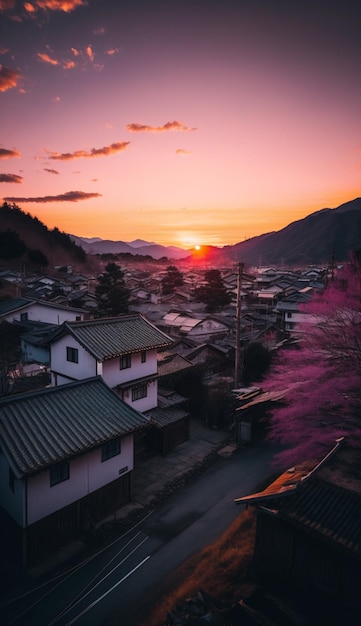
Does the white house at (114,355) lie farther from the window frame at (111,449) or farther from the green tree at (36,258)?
the green tree at (36,258)

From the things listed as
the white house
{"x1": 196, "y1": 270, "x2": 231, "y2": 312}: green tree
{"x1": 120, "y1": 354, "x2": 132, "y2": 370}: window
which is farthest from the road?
{"x1": 196, "y1": 270, "x2": 231, "y2": 312}: green tree

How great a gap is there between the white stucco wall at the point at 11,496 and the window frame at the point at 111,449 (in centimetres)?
397

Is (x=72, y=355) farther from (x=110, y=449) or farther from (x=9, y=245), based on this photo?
(x=9, y=245)

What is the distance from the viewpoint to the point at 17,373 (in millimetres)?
31750

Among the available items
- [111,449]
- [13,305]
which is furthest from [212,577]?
[13,305]

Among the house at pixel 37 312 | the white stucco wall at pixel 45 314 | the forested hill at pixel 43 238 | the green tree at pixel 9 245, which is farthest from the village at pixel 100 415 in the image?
the forested hill at pixel 43 238

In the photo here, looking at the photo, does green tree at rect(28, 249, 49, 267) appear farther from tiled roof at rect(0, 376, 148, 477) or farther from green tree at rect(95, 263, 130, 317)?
tiled roof at rect(0, 376, 148, 477)

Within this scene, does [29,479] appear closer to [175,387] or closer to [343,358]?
[343,358]

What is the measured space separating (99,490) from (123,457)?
187 centimetres

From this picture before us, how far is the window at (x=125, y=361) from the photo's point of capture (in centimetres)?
2222

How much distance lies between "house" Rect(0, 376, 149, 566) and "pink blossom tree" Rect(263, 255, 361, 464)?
7890 mm

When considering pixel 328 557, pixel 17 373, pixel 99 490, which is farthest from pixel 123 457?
pixel 17 373

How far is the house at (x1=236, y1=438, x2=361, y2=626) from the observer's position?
34.8ft

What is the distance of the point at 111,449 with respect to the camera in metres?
17.2
